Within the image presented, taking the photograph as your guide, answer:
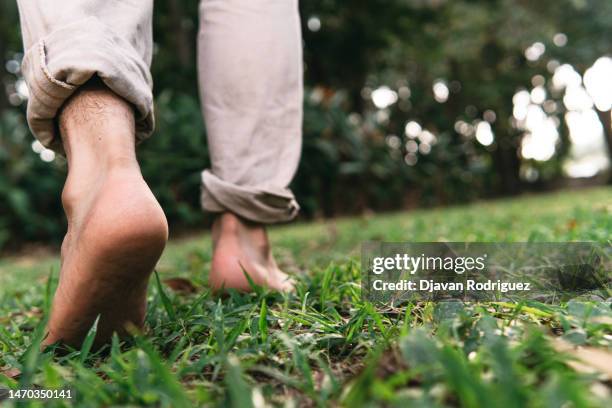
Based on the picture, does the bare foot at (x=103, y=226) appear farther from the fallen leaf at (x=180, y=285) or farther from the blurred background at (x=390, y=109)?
the blurred background at (x=390, y=109)

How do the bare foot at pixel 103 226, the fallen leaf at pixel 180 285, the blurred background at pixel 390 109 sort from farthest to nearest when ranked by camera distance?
the blurred background at pixel 390 109, the fallen leaf at pixel 180 285, the bare foot at pixel 103 226

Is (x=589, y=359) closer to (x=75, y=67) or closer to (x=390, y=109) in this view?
(x=75, y=67)

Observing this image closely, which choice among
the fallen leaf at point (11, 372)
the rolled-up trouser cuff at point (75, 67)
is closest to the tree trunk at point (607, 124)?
the rolled-up trouser cuff at point (75, 67)

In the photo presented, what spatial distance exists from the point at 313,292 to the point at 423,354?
508 millimetres

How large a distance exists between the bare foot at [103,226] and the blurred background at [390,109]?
134 inches

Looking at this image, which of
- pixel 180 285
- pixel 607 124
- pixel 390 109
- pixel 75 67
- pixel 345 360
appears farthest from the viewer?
pixel 607 124

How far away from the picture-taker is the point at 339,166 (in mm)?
5285

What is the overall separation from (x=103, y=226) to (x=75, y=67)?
264mm

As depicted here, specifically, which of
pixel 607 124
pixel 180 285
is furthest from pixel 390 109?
pixel 180 285

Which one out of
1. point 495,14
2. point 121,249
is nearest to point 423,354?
point 121,249

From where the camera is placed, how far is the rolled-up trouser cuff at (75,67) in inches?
31.4

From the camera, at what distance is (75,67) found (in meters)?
0.79

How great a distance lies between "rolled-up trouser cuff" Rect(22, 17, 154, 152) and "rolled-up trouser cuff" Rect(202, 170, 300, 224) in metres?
0.29

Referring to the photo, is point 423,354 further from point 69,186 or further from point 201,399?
point 69,186
